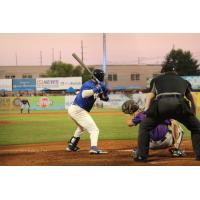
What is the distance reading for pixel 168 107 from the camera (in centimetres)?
793

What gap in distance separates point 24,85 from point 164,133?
2.12 meters

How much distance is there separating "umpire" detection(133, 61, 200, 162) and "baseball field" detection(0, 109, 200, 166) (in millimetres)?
194

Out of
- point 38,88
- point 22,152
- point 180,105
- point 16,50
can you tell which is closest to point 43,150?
point 22,152

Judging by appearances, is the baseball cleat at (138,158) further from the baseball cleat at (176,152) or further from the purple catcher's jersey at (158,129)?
the baseball cleat at (176,152)

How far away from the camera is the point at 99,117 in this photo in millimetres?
8414

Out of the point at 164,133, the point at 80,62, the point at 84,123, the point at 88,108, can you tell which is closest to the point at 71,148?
the point at 84,123

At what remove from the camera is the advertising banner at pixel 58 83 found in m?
8.38

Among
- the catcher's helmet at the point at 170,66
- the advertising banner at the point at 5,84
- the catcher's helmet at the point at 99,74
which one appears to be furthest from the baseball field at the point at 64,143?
the catcher's helmet at the point at 170,66

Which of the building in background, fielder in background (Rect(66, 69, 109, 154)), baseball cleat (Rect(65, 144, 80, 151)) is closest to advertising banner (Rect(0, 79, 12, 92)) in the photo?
the building in background

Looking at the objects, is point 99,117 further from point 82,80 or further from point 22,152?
point 22,152

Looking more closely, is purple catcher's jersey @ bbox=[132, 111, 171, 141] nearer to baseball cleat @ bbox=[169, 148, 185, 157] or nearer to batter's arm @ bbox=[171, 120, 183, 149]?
batter's arm @ bbox=[171, 120, 183, 149]

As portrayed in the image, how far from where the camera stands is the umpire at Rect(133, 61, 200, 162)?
7.95 metres

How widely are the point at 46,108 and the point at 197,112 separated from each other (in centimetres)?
242
